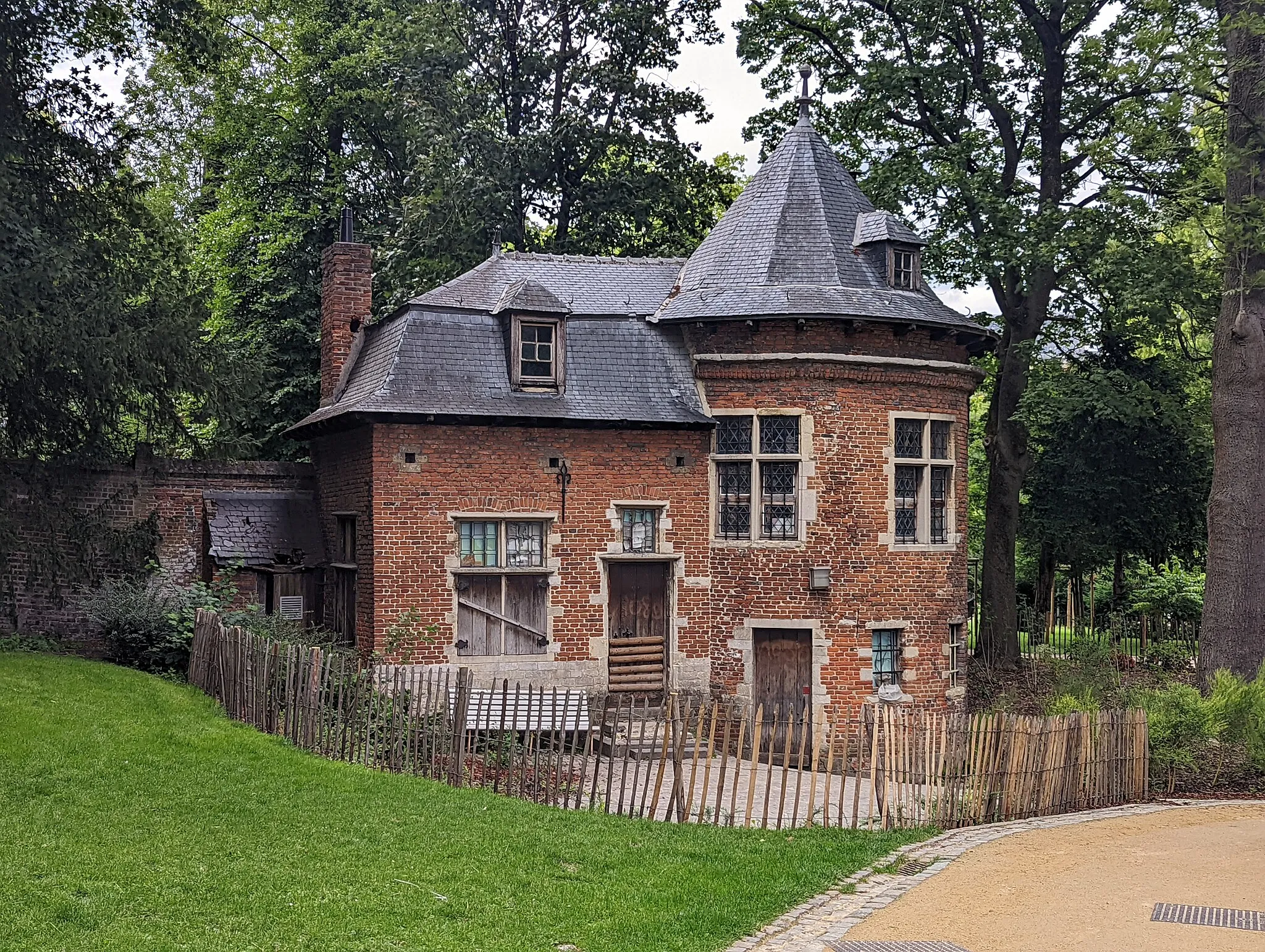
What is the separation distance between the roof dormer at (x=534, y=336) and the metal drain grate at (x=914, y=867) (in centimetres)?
1004

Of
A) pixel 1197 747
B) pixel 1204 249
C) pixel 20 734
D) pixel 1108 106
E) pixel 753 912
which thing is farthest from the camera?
pixel 1204 249

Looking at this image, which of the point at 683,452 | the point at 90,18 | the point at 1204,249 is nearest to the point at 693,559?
the point at 683,452

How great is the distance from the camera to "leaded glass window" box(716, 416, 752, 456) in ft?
65.5

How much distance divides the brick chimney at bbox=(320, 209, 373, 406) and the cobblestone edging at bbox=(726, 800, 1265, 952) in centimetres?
1335

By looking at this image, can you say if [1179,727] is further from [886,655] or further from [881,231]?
[881,231]

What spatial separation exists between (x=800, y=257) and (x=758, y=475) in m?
3.75

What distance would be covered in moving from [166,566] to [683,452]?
8.81 metres

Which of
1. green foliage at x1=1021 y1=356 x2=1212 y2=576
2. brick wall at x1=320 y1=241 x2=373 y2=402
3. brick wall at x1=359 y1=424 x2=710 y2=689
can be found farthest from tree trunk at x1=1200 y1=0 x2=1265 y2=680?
brick wall at x1=320 y1=241 x2=373 y2=402

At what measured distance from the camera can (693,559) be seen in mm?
19812

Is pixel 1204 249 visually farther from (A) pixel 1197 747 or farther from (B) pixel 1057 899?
(B) pixel 1057 899

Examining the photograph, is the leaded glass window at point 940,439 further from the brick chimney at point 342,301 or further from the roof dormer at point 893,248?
the brick chimney at point 342,301

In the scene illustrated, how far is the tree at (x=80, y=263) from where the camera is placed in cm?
1648

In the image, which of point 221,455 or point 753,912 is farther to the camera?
point 221,455

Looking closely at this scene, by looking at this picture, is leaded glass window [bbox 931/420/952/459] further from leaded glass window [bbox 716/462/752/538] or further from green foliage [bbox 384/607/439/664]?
green foliage [bbox 384/607/439/664]
